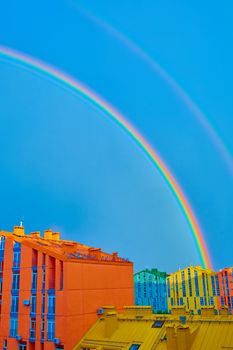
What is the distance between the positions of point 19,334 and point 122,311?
10096 millimetres

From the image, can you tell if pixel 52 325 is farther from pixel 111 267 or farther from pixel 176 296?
pixel 176 296

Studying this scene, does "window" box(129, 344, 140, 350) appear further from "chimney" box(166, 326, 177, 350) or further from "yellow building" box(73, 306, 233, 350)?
"chimney" box(166, 326, 177, 350)

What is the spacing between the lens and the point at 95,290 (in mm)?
35094

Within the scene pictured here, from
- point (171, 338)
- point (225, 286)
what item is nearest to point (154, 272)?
point (225, 286)

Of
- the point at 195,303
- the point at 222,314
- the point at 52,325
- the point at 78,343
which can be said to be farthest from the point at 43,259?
the point at 195,303

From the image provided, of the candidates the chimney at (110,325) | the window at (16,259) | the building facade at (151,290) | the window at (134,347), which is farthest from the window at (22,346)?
the building facade at (151,290)

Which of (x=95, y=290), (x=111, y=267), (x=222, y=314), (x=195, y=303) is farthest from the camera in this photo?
(x=195, y=303)

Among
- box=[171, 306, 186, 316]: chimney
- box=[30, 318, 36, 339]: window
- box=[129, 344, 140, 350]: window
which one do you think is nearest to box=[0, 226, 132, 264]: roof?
box=[30, 318, 36, 339]: window

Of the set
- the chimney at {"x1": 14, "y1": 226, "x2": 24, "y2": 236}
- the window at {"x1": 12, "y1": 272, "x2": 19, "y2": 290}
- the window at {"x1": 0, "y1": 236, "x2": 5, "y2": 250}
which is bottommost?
the window at {"x1": 12, "y1": 272, "x2": 19, "y2": 290}

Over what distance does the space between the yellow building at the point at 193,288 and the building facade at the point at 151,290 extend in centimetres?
437

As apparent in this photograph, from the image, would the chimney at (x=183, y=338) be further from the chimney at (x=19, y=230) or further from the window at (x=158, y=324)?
the chimney at (x=19, y=230)

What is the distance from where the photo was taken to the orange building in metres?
32.0

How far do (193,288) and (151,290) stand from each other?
15.6 metres

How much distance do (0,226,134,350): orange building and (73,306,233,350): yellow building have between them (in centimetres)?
173
